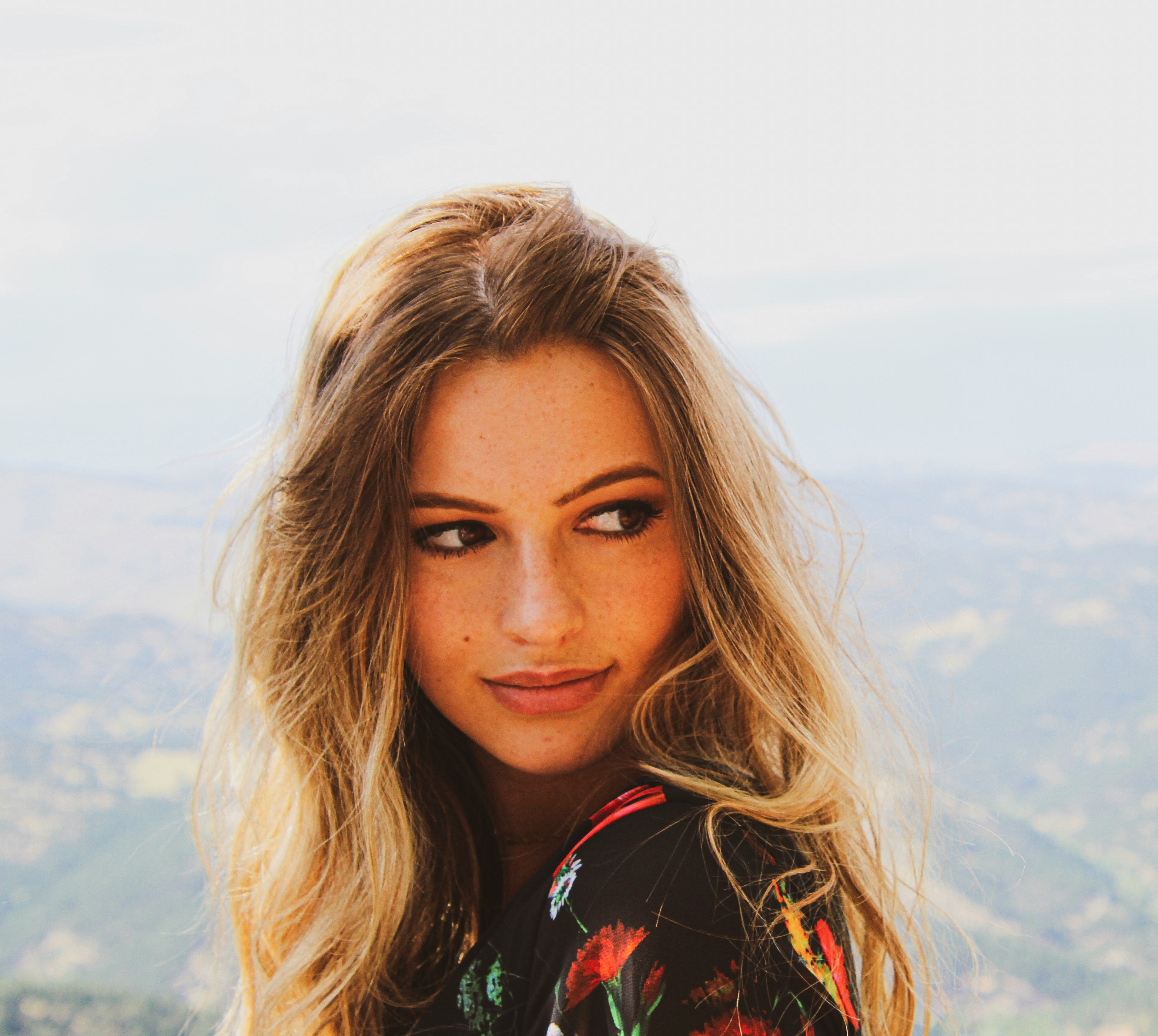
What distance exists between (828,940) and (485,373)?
2.55 ft

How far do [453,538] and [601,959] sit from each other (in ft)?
1.87

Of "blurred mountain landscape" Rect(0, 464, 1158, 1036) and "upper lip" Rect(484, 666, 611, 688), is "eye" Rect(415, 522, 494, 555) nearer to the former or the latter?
"upper lip" Rect(484, 666, 611, 688)

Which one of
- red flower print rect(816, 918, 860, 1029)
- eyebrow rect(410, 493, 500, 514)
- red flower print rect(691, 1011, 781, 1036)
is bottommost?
red flower print rect(816, 918, 860, 1029)

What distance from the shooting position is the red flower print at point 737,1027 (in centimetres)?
83

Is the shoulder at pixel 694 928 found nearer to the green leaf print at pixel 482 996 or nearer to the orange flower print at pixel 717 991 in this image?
the orange flower print at pixel 717 991

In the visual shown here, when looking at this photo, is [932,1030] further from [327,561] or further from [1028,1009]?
[1028,1009]

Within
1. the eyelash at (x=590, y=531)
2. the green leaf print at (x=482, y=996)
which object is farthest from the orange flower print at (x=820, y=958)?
the eyelash at (x=590, y=531)

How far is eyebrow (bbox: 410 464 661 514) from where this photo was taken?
1.17 m

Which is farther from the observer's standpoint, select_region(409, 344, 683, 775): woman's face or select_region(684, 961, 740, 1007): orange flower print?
select_region(409, 344, 683, 775): woman's face

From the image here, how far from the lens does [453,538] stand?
1257 millimetres

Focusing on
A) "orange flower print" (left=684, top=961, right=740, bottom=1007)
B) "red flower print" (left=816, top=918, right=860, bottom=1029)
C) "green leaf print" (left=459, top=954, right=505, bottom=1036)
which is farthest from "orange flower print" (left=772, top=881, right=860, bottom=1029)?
"green leaf print" (left=459, top=954, right=505, bottom=1036)

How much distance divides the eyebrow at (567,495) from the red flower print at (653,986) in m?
0.54

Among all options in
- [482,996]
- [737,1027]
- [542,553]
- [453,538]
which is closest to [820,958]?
[737,1027]

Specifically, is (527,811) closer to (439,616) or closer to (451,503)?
(439,616)
